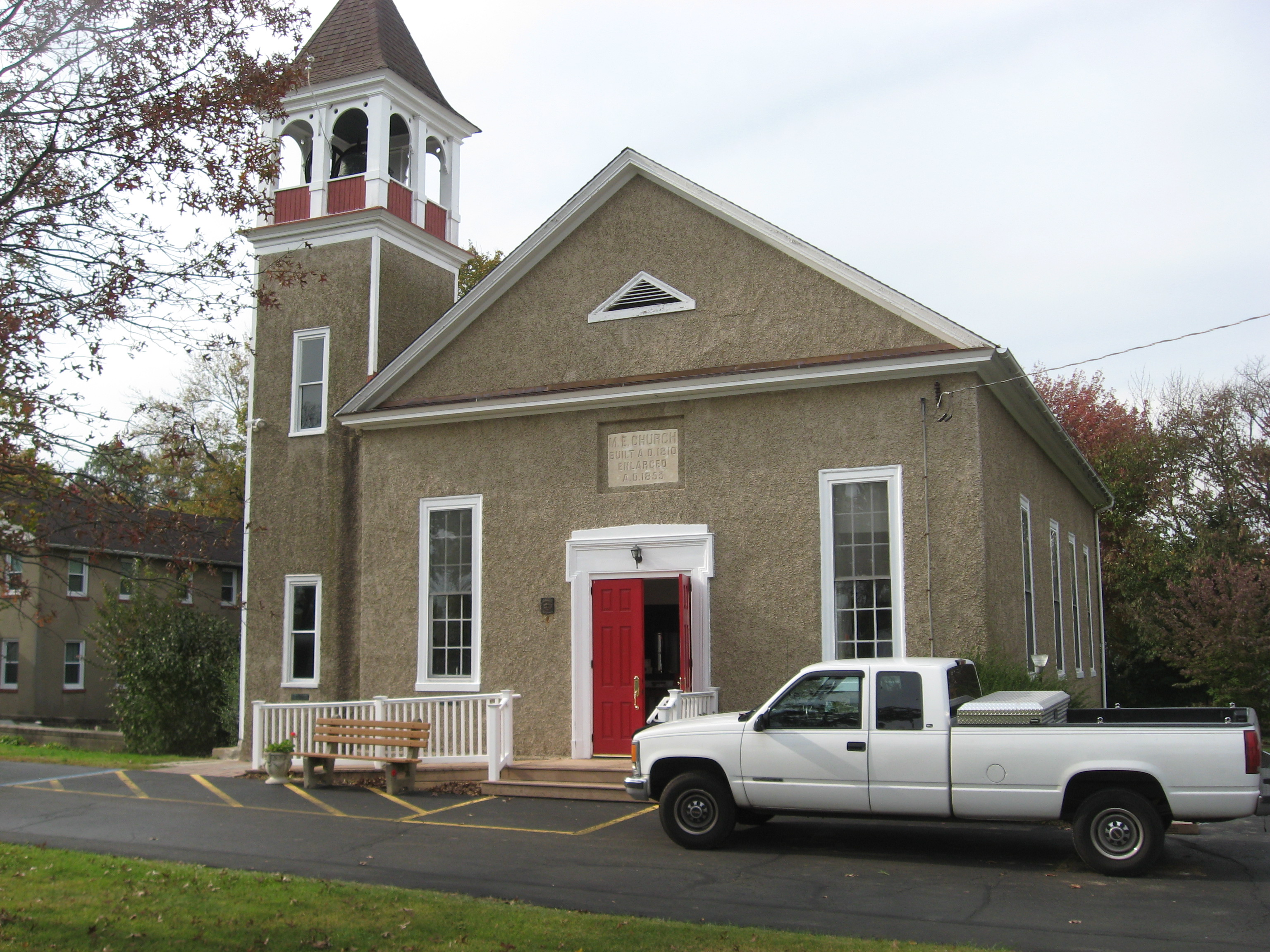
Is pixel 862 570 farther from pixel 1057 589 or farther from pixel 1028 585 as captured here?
pixel 1057 589

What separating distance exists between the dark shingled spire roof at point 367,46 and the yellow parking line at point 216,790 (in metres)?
11.0

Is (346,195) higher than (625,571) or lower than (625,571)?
higher

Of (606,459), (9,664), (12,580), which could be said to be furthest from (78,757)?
(9,664)

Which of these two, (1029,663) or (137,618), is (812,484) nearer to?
(1029,663)

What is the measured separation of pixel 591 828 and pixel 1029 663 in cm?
747

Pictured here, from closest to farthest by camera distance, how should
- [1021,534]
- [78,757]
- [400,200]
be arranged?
[1021,534] → [400,200] → [78,757]

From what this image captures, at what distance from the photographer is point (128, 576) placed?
777 centimetres

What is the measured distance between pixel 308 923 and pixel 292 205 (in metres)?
14.6

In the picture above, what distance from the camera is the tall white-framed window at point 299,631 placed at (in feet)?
58.9

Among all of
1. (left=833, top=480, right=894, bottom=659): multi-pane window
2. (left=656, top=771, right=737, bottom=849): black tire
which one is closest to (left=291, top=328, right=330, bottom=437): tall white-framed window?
(left=833, top=480, right=894, bottom=659): multi-pane window

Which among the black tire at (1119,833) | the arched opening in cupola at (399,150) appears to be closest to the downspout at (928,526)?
the black tire at (1119,833)

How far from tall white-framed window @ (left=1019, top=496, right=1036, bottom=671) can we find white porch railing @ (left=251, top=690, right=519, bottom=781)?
282 inches

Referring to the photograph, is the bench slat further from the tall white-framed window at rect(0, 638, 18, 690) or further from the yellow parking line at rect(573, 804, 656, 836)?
the tall white-framed window at rect(0, 638, 18, 690)

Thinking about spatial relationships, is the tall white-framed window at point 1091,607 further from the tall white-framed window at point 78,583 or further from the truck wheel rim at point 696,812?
the tall white-framed window at point 78,583
